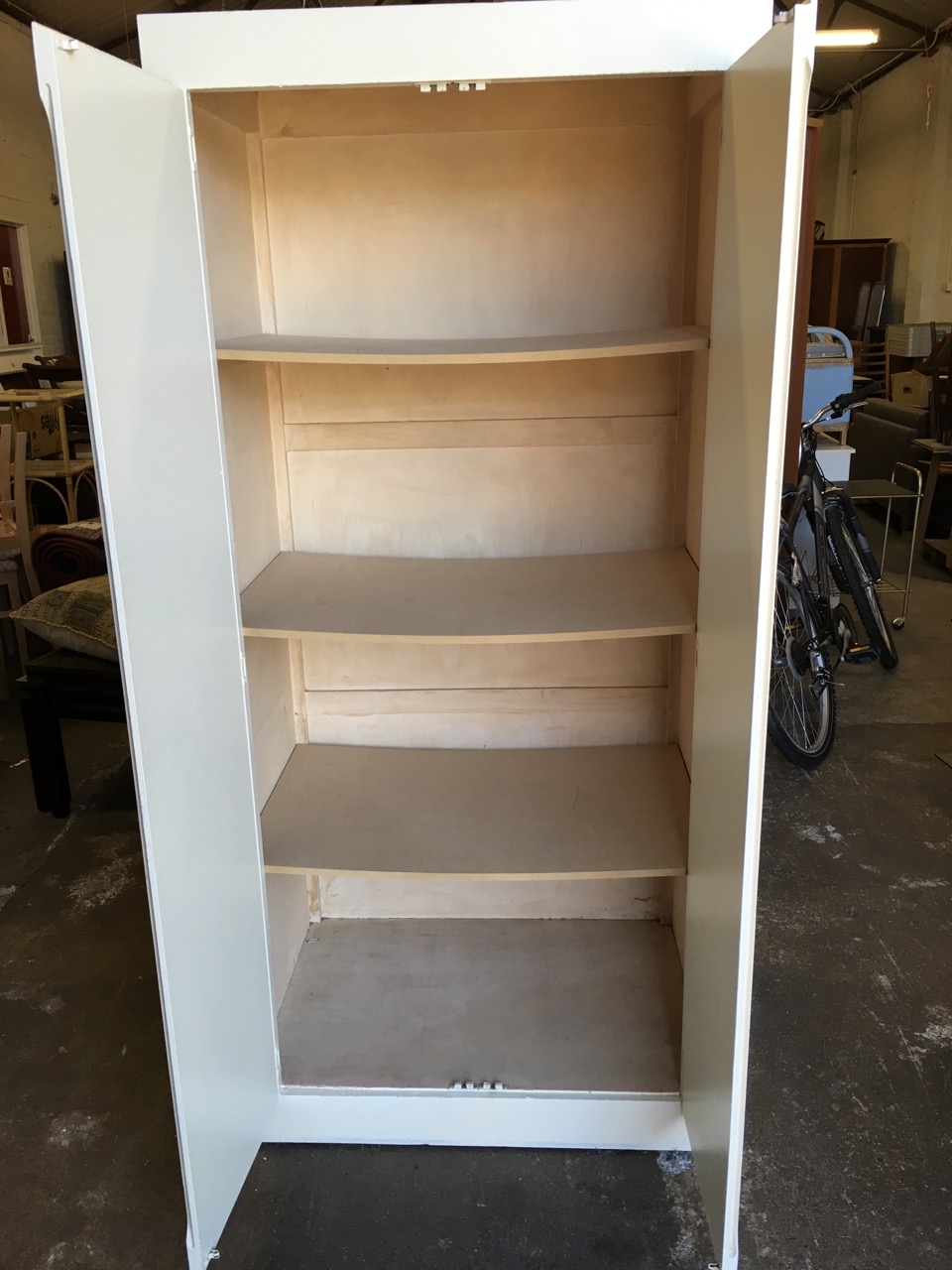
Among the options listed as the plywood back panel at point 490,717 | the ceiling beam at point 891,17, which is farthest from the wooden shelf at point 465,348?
the ceiling beam at point 891,17

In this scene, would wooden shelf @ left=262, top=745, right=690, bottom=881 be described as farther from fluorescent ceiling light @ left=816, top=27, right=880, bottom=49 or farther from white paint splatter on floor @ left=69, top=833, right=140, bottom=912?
fluorescent ceiling light @ left=816, top=27, right=880, bottom=49

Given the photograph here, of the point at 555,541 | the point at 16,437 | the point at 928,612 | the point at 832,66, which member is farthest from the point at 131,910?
the point at 832,66

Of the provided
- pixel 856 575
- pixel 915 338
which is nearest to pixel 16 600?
pixel 856 575

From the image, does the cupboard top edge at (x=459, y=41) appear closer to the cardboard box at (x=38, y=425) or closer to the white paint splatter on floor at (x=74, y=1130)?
the white paint splatter on floor at (x=74, y=1130)

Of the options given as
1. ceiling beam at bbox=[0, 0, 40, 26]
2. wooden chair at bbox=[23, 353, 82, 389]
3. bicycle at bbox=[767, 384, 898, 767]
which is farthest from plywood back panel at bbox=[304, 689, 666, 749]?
ceiling beam at bbox=[0, 0, 40, 26]

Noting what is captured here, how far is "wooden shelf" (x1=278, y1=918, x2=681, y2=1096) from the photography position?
6.02 feet

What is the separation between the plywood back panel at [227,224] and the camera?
1.48 meters

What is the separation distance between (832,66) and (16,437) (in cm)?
941

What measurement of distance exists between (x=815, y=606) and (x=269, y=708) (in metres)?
2.33

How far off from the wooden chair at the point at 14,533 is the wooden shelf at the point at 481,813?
2.62 meters

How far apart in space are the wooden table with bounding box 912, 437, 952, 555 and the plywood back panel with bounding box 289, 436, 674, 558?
3.72 m

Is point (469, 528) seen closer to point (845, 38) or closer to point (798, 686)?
point (798, 686)

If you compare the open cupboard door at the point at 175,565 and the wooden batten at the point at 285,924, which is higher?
the open cupboard door at the point at 175,565

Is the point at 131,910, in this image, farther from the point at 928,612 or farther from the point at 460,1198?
the point at 928,612
